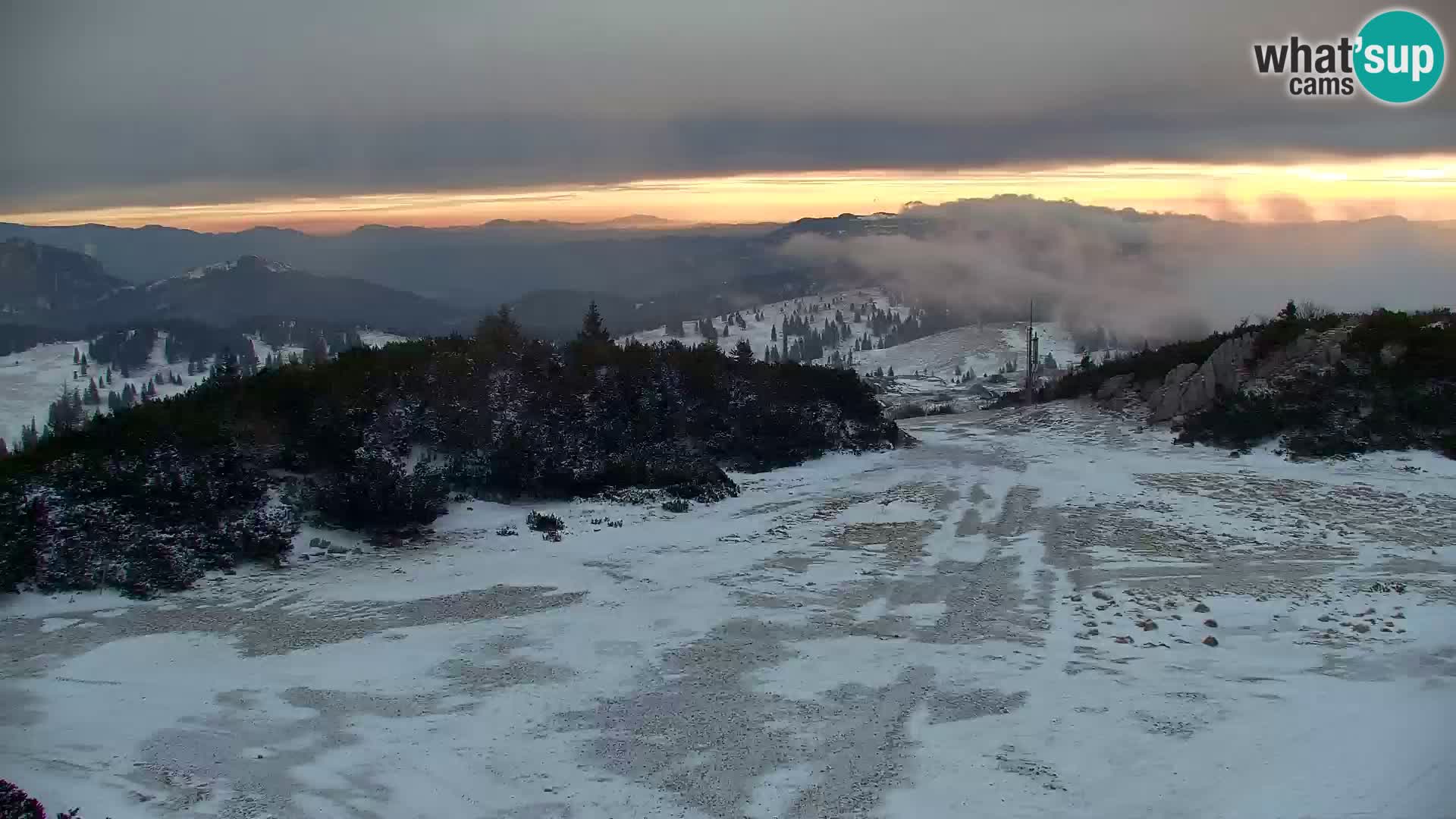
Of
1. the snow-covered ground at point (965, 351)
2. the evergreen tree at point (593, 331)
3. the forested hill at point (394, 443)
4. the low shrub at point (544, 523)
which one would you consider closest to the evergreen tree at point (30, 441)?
the forested hill at point (394, 443)

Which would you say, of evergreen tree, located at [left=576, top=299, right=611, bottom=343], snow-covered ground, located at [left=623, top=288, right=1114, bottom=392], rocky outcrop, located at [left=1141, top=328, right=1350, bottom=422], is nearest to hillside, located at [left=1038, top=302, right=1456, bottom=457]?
rocky outcrop, located at [left=1141, top=328, right=1350, bottom=422]

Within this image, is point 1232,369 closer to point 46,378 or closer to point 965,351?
point 965,351

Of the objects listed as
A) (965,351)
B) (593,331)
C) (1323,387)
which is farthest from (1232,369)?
(965,351)

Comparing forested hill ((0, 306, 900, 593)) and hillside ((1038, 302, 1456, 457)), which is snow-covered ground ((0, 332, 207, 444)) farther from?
hillside ((1038, 302, 1456, 457))

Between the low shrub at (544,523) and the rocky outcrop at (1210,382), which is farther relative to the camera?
the rocky outcrop at (1210,382)

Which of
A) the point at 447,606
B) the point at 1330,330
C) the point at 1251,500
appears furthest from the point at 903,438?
the point at 447,606

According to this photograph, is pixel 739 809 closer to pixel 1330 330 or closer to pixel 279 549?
pixel 279 549

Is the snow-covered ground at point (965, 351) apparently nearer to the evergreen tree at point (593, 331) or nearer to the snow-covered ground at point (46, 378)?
the evergreen tree at point (593, 331)
